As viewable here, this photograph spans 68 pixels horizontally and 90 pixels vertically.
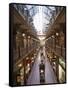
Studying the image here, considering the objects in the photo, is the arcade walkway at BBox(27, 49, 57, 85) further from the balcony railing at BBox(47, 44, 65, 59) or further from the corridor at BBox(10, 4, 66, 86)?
the balcony railing at BBox(47, 44, 65, 59)

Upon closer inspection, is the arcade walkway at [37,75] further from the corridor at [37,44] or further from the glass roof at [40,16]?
the glass roof at [40,16]

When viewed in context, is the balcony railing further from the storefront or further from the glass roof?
the glass roof

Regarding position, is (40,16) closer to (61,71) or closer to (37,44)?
(37,44)

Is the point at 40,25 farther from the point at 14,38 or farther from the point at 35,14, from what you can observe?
the point at 14,38

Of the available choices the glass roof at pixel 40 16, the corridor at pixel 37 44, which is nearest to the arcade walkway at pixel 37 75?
the corridor at pixel 37 44

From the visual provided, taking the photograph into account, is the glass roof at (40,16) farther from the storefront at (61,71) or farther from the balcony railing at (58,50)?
the storefront at (61,71)

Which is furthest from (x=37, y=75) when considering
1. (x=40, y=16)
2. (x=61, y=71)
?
(x=40, y=16)

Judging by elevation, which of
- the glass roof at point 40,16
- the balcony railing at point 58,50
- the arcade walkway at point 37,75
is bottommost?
the arcade walkway at point 37,75

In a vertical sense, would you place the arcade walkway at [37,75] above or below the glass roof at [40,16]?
below

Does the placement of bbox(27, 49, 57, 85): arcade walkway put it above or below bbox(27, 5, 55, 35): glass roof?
below

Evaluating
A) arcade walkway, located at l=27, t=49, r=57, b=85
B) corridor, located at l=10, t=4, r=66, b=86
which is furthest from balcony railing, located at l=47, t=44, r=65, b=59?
arcade walkway, located at l=27, t=49, r=57, b=85

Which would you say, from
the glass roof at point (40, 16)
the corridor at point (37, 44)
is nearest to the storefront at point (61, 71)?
the corridor at point (37, 44)

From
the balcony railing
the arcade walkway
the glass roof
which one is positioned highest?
the glass roof

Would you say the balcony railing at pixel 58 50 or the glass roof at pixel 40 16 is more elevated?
the glass roof at pixel 40 16
